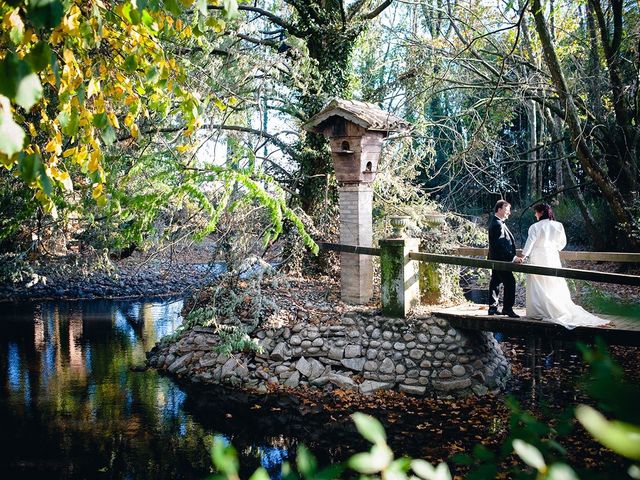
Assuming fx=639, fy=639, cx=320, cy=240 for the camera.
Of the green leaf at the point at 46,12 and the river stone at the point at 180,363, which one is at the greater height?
the green leaf at the point at 46,12

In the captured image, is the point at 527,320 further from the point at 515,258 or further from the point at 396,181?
the point at 396,181

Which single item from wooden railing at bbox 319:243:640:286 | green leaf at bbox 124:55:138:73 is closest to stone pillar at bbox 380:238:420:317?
wooden railing at bbox 319:243:640:286

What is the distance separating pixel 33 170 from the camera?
208 centimetres

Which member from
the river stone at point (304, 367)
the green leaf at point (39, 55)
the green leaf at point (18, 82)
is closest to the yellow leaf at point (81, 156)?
the green leaf at point (39, 55)

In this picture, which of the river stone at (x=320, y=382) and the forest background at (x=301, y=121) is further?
the river stone at (x=320, y=382)

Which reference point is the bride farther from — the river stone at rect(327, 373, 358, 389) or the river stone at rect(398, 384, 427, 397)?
the river stone at rect(327, 373, 358, 389)

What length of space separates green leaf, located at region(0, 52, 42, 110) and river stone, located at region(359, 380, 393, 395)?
8246 millimetres

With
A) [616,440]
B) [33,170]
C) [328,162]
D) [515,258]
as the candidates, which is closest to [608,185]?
[515,258]

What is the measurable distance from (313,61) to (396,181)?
2.79 m

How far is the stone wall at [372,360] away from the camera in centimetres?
946

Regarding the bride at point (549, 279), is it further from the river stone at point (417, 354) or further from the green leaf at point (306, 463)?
the green leaf at point (306, 463)

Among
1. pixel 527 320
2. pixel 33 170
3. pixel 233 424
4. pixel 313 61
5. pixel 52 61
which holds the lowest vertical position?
pixel 233 424

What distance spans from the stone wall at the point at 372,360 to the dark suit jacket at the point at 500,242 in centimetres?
139

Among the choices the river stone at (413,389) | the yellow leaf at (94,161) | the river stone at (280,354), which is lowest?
the river stone at (413,389)
